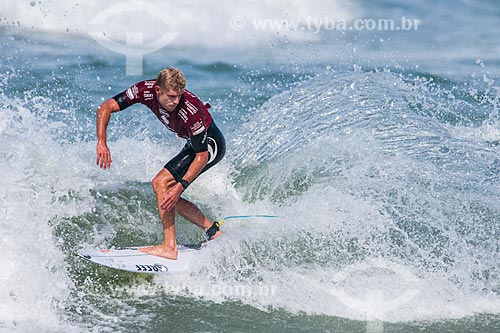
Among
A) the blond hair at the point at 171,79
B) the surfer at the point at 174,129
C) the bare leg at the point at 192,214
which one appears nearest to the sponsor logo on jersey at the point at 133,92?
the surfer at the point at 174,129

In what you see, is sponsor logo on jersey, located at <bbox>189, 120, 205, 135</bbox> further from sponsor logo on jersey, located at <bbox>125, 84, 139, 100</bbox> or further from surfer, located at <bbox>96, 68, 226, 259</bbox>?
sponsor logo on jersey, located at <bbox>125, 84, 139, 100</bbox>

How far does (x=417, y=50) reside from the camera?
1593 cm

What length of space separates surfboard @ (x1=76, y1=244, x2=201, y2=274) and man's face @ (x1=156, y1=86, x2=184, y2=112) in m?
1.35

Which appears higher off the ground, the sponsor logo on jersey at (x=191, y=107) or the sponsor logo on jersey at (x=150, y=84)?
the sponsor logo on jersey at (x=150, y=84)

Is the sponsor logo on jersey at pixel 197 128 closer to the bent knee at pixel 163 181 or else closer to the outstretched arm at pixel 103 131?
the bent knee at pixel 163 181

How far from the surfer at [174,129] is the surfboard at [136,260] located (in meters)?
0.08

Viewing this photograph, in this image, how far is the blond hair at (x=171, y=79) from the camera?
6090 millimetres

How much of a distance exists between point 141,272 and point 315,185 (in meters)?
2.60

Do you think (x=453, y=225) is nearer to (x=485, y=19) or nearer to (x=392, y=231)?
(x=392, y=231)

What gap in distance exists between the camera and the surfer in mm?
6176

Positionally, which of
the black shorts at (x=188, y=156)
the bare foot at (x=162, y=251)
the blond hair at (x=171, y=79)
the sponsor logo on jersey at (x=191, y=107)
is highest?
the blond hair at (x=171, y=79)

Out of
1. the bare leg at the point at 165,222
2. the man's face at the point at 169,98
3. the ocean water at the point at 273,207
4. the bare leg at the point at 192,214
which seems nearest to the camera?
the ocean water at the point at 273,207

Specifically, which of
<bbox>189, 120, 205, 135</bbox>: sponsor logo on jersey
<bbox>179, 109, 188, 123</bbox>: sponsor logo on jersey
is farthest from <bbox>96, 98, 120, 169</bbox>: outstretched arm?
<bbox>189, 120, 205, 135</bbox>: sponsor logo on jersey

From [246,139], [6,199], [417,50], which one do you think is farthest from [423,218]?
[417,50]
